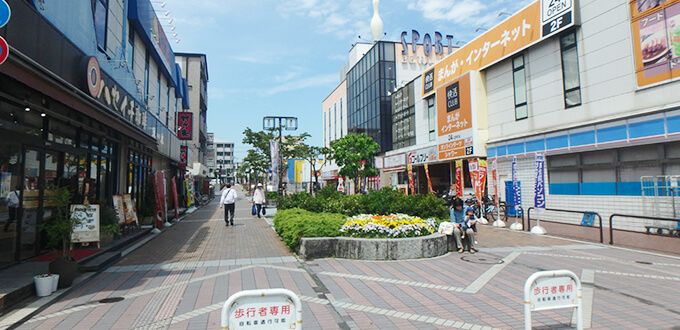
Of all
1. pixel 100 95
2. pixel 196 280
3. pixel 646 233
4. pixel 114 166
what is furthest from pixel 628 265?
pixel 114 166

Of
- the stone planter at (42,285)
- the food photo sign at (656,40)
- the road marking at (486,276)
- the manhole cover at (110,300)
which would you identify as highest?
the food photo sign at (656,40)

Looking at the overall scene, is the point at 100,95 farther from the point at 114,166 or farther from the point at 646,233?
the point at 646,233

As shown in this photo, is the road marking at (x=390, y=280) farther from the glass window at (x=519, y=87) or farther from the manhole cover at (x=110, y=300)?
the glass window at (x=519, y=87)

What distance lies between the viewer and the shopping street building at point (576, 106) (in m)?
11.6

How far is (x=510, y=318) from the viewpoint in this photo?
15.5 feet

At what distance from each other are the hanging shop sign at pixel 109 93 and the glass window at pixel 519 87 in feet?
54.3

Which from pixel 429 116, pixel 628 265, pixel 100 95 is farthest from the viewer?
pixel 429 116

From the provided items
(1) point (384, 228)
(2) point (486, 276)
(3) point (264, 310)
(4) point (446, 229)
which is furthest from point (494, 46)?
(3) point (264, 310)

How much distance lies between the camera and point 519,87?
59.1ft

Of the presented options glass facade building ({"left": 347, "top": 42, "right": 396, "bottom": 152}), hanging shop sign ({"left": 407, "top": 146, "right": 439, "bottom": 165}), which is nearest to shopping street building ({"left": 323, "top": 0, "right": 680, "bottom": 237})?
hanging shop sign ({"left": 407, "top": 146, "right": 439, "bottom": 165})

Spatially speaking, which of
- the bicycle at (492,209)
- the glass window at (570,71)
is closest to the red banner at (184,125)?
A: the bicycle at (492,209)

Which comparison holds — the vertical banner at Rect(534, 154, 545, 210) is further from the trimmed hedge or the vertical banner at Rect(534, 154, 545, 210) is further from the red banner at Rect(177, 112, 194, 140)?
the red banner at Rect(177, 112, 194, 140)

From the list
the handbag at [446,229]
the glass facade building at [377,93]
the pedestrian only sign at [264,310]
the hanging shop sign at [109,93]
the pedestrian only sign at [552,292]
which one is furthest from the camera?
the glass facade building at [377,93]

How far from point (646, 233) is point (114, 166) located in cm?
1794
